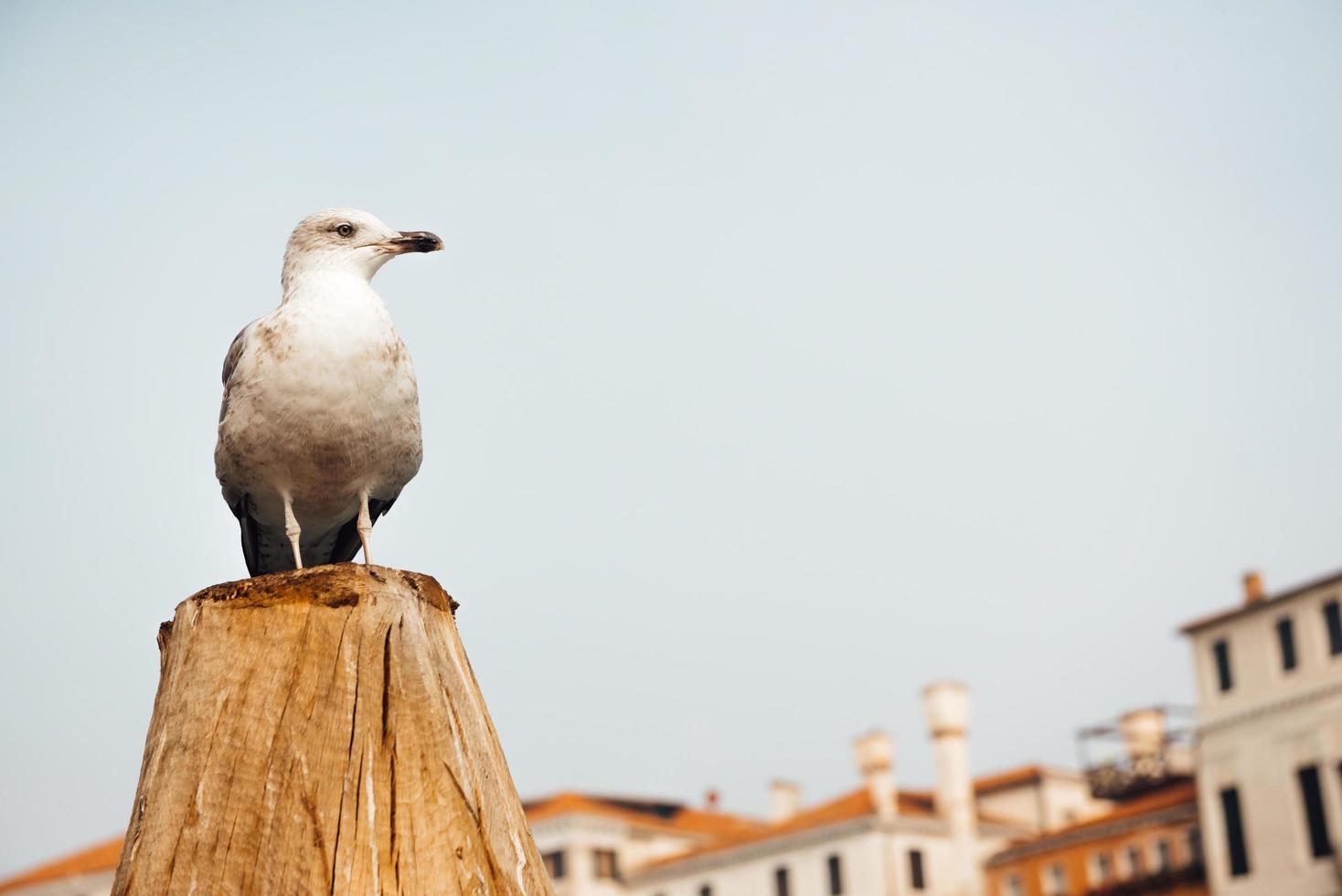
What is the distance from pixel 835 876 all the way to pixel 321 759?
171ft

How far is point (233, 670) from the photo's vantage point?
3725mm

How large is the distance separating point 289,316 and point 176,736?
1674 mm

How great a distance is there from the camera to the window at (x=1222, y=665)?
46.6 m

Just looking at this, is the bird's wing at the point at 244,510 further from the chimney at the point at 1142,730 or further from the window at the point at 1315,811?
the chimney at the point at 1142,730

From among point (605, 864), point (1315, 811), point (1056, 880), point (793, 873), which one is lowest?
point (1056, 880)

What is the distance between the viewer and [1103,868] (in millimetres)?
48000

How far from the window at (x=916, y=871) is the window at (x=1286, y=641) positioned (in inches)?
531

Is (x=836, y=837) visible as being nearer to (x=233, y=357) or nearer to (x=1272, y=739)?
(x=1272, y=739)

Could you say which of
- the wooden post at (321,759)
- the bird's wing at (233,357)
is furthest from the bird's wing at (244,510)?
the wooden post at (321,759)

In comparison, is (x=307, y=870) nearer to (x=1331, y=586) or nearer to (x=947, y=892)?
(x=1331, y=586)

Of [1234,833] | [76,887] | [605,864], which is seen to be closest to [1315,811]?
[1234,833]

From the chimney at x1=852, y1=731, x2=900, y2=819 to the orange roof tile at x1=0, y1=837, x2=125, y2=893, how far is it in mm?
24614

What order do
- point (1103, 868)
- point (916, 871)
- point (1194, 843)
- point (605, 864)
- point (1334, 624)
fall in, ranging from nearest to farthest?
point (1334, 624)
point (1194, 843)
point (1103, 868)
point (916, 871)
point (605, 864)

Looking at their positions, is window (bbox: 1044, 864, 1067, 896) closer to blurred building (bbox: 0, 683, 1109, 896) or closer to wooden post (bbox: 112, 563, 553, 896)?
blurred building (bbox: 0, 683, 1109, 896)
